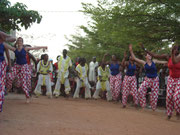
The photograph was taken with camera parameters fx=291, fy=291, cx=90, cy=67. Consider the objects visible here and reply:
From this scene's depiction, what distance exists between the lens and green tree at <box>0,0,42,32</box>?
10477 mm

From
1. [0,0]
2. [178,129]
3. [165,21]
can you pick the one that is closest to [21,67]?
[0,0]

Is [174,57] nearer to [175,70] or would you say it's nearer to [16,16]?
[175,70]

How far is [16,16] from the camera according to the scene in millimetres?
10719

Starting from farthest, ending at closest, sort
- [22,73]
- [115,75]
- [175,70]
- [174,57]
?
[115,75]
[22,73]
[175,70]
[174,57]

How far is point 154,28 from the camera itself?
1173 cm

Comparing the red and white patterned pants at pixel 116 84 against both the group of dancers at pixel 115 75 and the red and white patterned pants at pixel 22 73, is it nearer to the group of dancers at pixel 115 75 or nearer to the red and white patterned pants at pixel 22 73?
the group of dancers at pixel 115 75

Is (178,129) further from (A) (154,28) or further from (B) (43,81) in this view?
(B) (43,81)

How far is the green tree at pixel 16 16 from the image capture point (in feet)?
34.4

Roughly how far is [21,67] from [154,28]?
5.82 m

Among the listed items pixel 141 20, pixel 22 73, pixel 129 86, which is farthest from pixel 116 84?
pixel 22 73

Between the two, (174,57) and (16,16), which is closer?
(174,57)

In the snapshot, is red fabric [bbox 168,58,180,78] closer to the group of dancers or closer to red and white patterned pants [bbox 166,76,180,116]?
the group of dancers

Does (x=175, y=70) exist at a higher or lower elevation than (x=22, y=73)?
higher

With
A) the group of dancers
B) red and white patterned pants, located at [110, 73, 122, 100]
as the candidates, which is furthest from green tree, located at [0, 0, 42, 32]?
red and white patterned pants, located at [110, 73, 122, 100]
